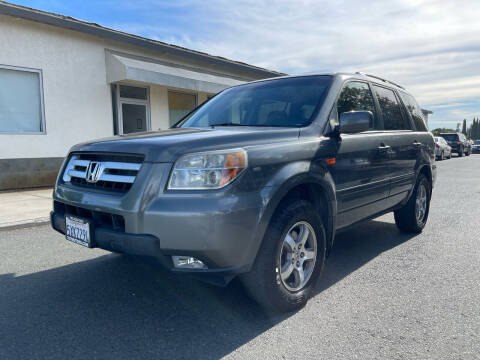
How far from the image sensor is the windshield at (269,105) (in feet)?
11.6

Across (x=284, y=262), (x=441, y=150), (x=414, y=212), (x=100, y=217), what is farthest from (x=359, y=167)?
(x=441, y=150)

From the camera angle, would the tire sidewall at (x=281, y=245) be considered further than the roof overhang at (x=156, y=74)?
No

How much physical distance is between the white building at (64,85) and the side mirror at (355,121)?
27.3 ft

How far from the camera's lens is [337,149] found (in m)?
3.41

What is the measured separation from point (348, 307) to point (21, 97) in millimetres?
9156

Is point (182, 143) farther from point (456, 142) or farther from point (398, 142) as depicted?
point (456, 142)

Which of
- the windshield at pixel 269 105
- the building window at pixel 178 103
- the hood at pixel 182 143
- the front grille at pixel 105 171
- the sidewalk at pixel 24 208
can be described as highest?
the building window at pixel 178 103

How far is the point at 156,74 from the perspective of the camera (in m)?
11.2

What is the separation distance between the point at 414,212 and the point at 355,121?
2.44 metres

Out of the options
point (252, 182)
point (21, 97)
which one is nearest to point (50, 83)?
point (21, 97)

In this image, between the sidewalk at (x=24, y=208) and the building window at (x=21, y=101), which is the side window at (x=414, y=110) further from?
the building window at (x=21, y=101)

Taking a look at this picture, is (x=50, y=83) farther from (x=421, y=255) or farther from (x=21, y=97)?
(x=421, y=255)

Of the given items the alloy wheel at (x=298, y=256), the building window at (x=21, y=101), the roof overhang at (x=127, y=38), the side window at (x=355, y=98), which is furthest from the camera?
the building window at (x=21, y=101)

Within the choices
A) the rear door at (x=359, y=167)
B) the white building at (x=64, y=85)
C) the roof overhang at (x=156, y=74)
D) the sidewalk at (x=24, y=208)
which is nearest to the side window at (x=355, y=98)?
the rear door at (x=359, y=167)
